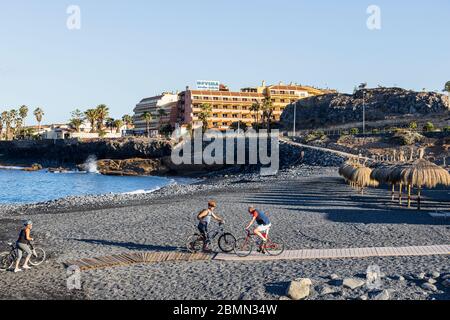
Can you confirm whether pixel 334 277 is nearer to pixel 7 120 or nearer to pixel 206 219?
pixel 206 219

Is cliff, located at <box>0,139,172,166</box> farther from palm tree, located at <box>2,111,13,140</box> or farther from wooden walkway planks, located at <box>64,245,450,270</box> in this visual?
wooden walkway planks, located at <box>64,245,450,270</box>

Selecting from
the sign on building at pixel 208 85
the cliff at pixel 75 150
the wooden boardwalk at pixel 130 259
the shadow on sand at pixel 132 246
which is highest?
the sign on building at pixel 208 85

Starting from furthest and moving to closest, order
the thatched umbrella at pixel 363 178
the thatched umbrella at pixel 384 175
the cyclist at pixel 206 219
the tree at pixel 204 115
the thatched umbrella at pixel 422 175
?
1. the tree at pixel 204 115
2. the thatched umbrella at pixel 363 178
3. the thatched umbrella at pixel 384 175
4. the thatched umbrella at pixel 422 175
5. the cyclist at pixel 206 219

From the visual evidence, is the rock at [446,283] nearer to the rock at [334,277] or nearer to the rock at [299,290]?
the rock at [334,277]

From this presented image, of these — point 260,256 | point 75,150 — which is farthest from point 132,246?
point 75,150

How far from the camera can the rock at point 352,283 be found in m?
12.5

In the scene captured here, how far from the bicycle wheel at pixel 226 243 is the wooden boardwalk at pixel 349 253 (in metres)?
0.33

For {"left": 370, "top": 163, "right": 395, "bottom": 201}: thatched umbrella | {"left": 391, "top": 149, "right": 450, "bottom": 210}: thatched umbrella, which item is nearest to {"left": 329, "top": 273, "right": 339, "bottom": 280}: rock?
{"left": 391, "top": 149, "right": 450, "bottom": 210}: thatched umbrella

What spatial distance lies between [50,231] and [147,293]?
11839 millimetres

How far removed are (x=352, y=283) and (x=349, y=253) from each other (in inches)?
164

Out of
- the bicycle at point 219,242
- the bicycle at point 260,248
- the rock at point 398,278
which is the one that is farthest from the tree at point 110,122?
the rock at point 398,278

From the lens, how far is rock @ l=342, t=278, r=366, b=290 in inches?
493

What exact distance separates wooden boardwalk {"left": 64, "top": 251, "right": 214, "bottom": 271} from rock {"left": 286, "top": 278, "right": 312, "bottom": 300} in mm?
4588
